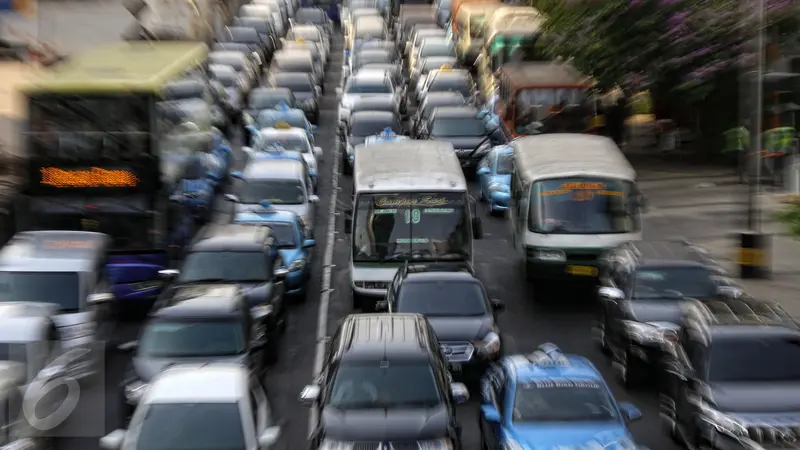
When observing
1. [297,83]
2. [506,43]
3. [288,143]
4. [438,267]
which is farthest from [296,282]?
[506,43]

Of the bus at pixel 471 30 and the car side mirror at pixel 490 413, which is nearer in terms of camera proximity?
the car side mirror at pixel 490 413

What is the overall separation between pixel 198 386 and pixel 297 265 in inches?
366

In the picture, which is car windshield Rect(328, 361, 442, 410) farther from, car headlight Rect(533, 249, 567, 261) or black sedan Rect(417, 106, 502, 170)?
black sedan Rect(417, 106, 502, 170)

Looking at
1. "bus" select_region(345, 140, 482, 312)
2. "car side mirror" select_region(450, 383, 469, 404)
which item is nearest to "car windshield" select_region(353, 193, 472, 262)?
"bus" select_region(345, 140, 482, 312)

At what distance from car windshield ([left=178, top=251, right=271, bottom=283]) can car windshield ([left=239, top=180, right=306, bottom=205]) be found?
16.6 feet

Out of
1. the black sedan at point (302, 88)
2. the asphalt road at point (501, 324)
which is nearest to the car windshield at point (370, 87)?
the black sedan at point (302, 88)

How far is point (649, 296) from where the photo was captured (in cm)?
1659

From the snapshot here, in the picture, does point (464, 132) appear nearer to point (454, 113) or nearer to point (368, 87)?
point (454, 113)

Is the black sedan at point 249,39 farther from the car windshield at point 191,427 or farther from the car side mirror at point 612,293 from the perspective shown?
the car windshield at point 191,427

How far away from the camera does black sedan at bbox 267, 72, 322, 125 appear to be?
119 ft

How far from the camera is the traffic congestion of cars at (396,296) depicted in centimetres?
1211

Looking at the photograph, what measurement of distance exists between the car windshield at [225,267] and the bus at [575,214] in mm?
4874

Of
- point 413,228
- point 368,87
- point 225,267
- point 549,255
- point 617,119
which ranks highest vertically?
point 368,87

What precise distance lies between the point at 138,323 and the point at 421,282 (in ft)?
19.0
